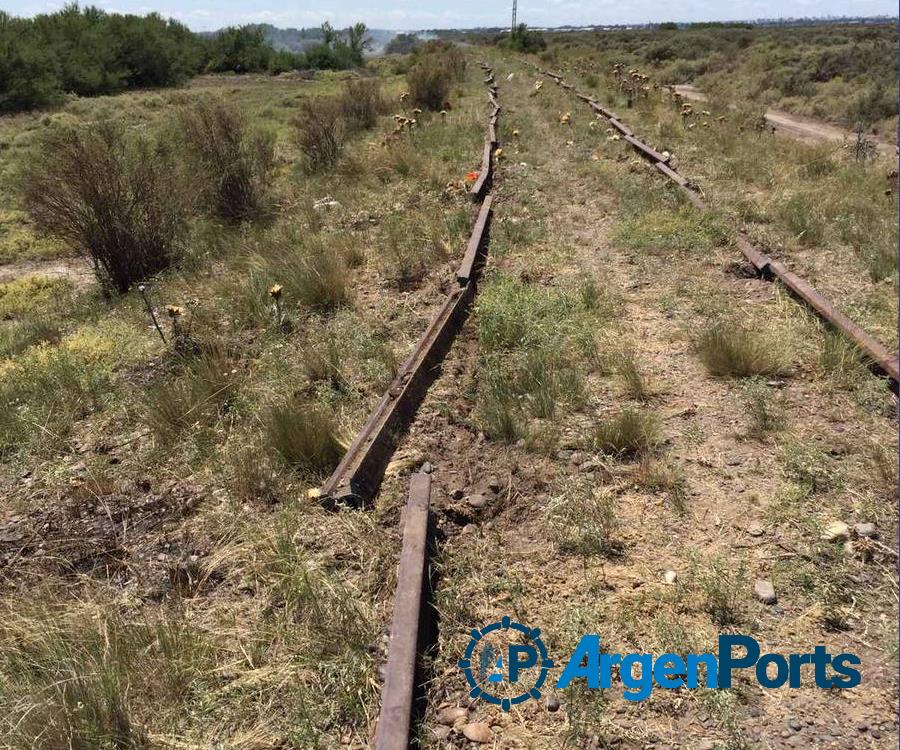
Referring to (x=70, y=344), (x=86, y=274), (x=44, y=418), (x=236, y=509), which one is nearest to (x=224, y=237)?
(x=86, y=274)

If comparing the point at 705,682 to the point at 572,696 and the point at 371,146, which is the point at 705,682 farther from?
the point at 371,146

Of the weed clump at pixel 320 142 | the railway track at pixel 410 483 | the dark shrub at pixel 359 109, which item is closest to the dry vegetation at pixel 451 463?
the railway track at pixel 410 483

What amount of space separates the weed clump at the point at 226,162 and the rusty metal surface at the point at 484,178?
3595 millimetres

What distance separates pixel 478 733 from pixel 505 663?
319 mm

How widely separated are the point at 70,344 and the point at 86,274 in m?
4.48

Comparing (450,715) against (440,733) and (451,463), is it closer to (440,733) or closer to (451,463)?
(440,733)

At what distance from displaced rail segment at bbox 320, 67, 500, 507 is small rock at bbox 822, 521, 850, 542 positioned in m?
2.24

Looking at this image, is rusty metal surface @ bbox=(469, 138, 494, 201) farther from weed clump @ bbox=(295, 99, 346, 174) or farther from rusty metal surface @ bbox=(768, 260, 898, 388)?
rusty metal surface @ bbox=(768, 260, 898, 388)

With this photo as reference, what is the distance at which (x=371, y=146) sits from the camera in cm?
1255

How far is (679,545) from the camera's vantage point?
2.98 m

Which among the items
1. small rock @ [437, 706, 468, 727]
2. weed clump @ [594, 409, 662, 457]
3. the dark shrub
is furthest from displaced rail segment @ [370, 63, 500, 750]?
the dark shrub

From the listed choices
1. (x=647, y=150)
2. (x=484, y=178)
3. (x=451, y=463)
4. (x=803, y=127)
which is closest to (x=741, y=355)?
(x=451, y=463)

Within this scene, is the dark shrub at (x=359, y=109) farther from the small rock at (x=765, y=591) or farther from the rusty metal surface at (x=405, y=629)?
the small rock at (x=765, y=591)

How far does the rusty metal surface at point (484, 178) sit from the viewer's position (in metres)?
8.59
